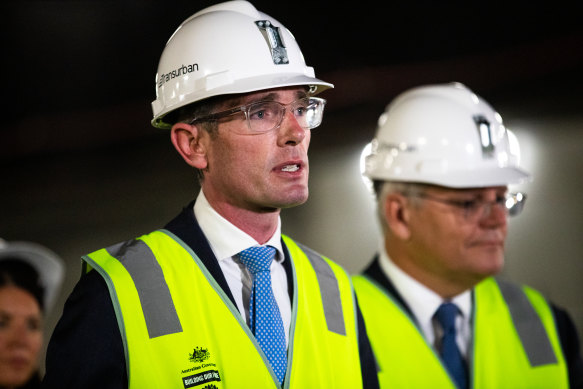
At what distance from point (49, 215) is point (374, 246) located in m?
4.40

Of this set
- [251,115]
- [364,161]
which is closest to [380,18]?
[364,161]

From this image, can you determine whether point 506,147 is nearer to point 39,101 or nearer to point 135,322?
point 135,322

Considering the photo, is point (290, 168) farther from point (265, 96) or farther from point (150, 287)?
point (150, 287)

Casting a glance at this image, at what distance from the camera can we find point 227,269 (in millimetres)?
2539

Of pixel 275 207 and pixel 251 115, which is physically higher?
pixel 251 115

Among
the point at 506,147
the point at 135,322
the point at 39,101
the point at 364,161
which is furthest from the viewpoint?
the point at 39,101

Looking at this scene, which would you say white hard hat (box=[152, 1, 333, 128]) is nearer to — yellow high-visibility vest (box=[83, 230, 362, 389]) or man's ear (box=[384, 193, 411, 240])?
yellow high-visibility vest (box=[83, 230, 362, 389])

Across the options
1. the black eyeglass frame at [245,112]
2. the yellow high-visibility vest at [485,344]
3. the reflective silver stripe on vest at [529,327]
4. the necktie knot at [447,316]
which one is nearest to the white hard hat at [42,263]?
the yellow high-visibility vest at [485,344]

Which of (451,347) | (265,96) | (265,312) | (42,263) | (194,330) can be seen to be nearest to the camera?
(194,330)

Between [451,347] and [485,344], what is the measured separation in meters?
0.14

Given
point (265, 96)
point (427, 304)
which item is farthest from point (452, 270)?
point (265, 96)

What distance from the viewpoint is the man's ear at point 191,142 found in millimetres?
2652

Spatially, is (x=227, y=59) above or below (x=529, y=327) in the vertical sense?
above

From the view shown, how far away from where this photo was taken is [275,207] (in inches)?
100
